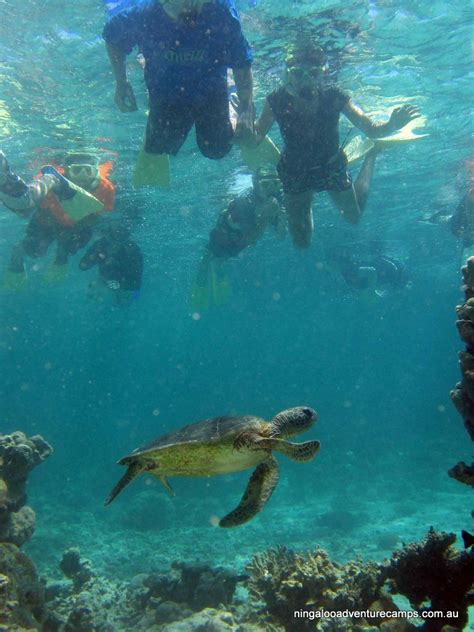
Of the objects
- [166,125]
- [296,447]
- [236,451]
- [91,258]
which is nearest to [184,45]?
[166,125]

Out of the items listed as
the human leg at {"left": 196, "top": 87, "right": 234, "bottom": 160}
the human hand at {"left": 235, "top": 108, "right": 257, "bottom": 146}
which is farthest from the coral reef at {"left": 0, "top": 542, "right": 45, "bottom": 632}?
the human hand at {"left": 235, "top": 108, "right": 257, "bottom": 146}

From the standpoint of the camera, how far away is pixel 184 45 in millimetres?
6562

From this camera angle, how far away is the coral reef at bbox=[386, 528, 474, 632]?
392cm

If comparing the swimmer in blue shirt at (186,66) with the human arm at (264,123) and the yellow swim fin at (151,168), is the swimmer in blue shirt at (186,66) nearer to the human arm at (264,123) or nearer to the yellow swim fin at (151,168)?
the yellow swim fin at (151,168)

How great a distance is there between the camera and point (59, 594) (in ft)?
28.9

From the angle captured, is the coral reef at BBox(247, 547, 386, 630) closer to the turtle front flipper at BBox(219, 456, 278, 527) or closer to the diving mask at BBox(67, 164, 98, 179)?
the turtle front flipper at BBox(219, 456, 278, 527)

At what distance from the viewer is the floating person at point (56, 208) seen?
29.9ft

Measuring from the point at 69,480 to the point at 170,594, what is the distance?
75.8 feet

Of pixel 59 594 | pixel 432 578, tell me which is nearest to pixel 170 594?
pixel 59 594

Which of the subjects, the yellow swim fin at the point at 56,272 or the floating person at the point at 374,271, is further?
the floating person at the point at 374,271

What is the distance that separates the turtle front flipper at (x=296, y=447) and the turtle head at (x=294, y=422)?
17 cm

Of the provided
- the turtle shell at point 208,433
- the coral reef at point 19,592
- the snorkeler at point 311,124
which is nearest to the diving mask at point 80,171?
the snorkeler at point 311,124

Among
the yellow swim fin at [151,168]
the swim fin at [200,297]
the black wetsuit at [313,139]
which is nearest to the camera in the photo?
the black wetsuit at [313,139]

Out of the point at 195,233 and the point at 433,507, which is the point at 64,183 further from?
the point at 433,507
